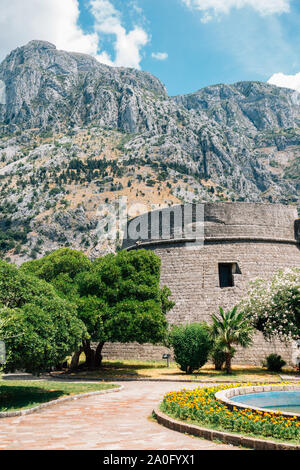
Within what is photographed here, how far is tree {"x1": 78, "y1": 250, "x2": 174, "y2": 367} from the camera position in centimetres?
1667

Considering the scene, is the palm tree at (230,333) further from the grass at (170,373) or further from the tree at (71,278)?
the tree at (71,278)

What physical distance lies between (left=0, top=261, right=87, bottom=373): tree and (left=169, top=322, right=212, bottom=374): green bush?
6.54 metres

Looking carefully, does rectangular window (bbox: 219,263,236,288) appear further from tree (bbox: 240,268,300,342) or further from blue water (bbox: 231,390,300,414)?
blue water (bbox: 231,390,300,414)

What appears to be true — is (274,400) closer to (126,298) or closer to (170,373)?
(170,373)

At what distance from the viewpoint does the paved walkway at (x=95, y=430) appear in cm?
586

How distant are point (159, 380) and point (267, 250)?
1105 cm

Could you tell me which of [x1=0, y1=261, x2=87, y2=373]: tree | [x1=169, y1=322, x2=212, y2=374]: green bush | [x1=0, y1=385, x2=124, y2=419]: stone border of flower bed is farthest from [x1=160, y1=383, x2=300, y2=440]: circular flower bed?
[x1=169, y1=322, x2=212, y2=374]: green bush

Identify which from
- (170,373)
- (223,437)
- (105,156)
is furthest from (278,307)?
(105,156)

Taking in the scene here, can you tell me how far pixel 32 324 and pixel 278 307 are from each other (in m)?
12.2

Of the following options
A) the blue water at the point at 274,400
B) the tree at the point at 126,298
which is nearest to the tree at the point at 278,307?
the tree at the point at 126,298

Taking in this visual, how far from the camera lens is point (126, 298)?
1781 cm

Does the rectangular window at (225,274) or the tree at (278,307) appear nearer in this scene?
the tree at (278,307)

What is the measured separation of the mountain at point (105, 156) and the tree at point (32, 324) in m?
65.5

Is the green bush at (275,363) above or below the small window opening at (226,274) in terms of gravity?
below
